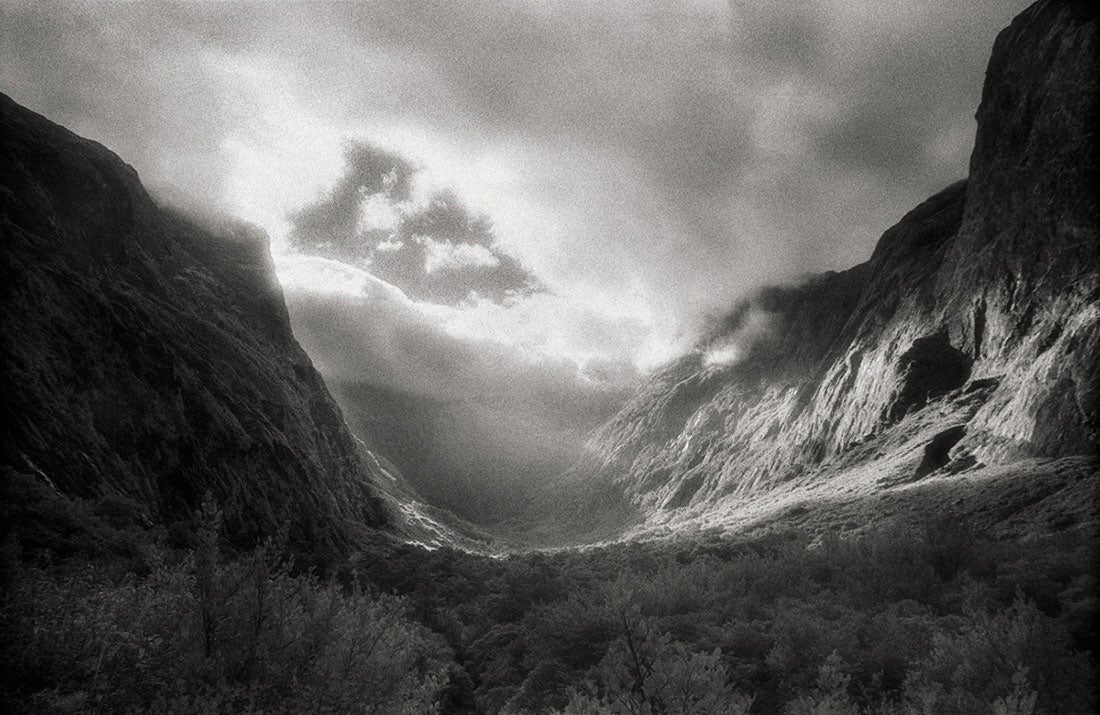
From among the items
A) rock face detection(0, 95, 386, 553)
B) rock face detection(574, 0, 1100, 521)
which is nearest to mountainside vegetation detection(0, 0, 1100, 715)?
rock face detection(0, 95, 386, 553)

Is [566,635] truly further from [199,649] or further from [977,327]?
[977,327]

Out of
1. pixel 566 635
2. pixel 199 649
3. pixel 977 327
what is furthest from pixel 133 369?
pixel 977 327

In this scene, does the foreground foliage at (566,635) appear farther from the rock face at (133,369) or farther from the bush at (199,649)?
the rock face at (133,369)

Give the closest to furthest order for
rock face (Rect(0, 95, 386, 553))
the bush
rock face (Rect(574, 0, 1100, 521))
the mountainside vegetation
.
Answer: the bush < the mountainside vegetation < rock face (Rect(0, 95, 386, 553)) < rock face (Rect(574, 0, 1100, 521))

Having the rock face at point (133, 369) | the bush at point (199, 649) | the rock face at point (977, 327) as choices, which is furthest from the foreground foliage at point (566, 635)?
the rock face at point (977, 327)

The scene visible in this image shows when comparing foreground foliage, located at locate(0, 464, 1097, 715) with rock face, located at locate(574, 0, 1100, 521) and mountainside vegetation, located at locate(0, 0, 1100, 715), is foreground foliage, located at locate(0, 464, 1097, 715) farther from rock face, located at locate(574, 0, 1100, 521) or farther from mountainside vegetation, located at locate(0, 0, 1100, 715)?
rock face, located at locate(574, 0, 1100, 521)
